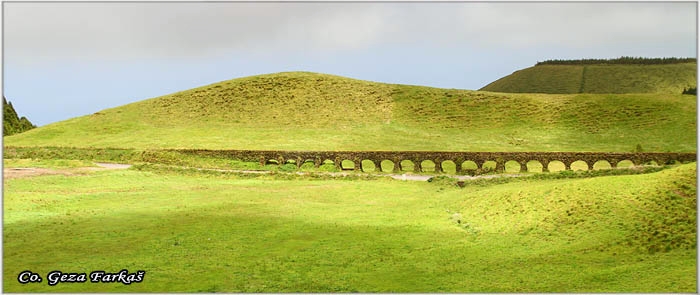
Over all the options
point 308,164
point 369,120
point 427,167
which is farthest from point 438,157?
point 369,120

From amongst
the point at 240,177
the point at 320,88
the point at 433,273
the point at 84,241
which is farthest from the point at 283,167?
the point at 320,88

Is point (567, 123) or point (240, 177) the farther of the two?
point (567, 123)

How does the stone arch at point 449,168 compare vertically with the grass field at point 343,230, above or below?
below

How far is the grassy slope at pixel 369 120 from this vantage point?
312 ft

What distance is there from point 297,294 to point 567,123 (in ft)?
314

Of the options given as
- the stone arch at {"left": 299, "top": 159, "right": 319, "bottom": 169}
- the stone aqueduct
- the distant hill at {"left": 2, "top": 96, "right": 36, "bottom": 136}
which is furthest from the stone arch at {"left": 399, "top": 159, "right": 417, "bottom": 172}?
the distant hill at {"left": 2, "top": 96, "right": 36, "bottom": 136}

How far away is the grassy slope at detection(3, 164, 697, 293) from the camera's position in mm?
20938

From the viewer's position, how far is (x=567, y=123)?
355 feet

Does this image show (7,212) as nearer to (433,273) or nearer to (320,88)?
(433,273)

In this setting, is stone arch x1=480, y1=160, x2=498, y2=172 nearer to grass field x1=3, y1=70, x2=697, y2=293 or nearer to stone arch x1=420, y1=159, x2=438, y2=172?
stone arch x1=420, y1=159, x2=438, y2=172

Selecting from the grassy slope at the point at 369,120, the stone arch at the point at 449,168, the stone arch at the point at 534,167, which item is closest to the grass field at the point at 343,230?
the stone arch at the point at 449,168

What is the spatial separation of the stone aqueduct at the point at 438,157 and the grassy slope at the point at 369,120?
1785 centimetres

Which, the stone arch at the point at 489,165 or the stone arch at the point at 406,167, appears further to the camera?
the stone arch at the point at 406,167

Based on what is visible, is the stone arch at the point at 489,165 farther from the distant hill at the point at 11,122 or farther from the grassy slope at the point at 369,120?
the distant hill at the point at 11,122
